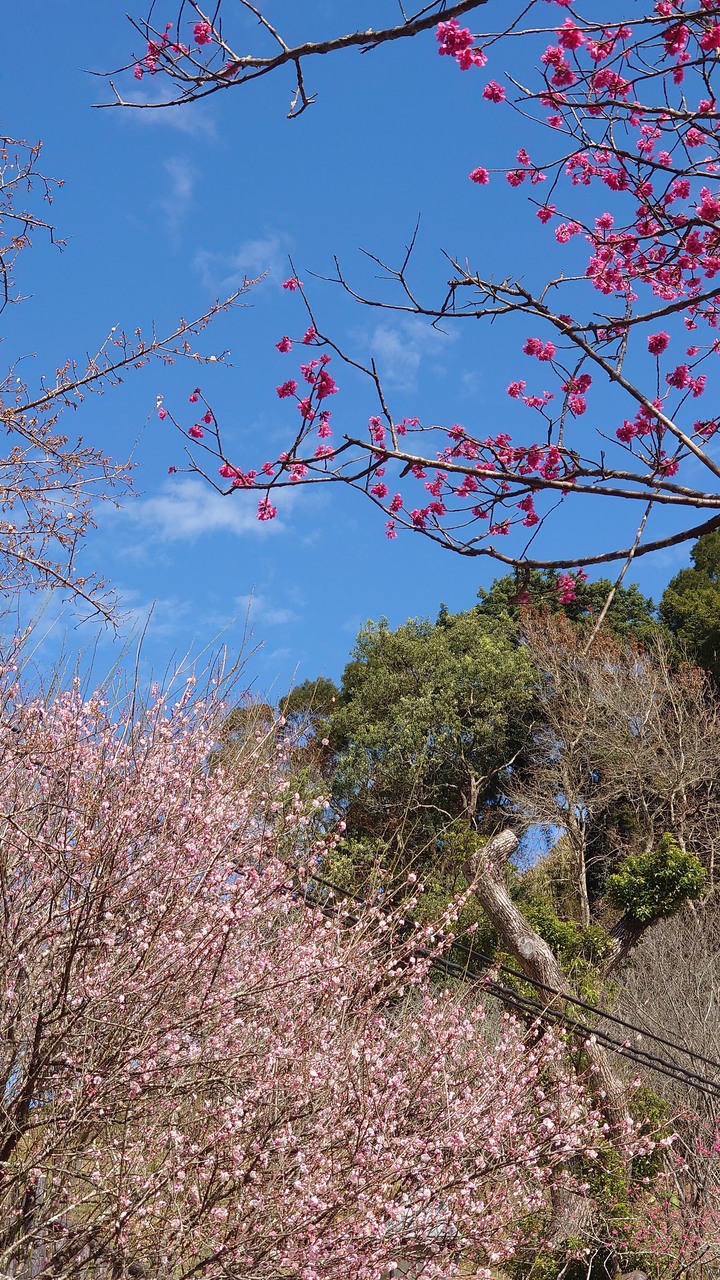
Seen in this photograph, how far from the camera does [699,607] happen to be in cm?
2359

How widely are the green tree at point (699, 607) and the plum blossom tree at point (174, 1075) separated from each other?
62.0ft

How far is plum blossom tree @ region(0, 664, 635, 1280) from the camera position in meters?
4.15

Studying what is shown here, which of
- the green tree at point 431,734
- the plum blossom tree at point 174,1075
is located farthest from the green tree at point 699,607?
the plum blossom tree at point 174,1075

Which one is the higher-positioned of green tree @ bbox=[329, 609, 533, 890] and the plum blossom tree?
green tree @ bbox=[329, 609, 533, 890]

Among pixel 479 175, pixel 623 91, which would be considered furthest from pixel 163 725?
pixel 623 91

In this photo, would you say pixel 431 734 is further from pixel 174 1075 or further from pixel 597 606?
pixel 174 1075

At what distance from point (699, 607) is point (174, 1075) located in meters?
21.5

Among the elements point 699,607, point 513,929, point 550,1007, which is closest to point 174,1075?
point 550,1007

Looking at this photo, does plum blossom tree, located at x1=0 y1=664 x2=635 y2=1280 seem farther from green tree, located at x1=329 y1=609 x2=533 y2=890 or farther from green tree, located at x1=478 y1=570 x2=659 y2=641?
green tree, located at x1=478 y1=570 x2=659 y2=641

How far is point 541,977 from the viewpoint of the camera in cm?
1088

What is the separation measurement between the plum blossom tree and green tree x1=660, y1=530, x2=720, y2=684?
744 inches

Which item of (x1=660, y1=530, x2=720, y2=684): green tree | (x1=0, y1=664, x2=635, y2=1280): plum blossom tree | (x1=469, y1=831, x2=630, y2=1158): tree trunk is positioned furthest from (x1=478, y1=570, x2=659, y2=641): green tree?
(x1=0, y1=664, x2=635, y2=1280): plum blossom tree

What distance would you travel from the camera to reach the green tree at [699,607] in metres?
22.9

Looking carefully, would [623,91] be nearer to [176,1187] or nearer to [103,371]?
[103,371]
